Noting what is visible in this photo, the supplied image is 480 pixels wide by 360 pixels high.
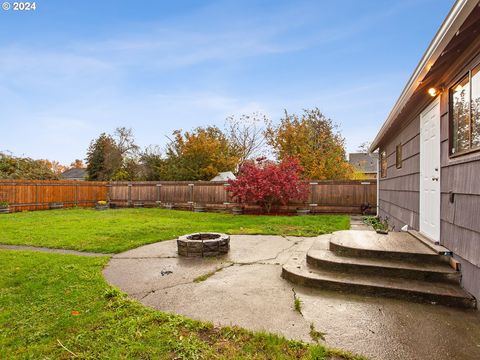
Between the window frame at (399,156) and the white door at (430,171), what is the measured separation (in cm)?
170

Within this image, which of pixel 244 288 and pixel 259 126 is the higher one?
pixel 259 126

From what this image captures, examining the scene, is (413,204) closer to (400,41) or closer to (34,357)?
(34,357)

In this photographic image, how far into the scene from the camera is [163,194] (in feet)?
50.7

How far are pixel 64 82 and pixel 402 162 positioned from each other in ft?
42.1

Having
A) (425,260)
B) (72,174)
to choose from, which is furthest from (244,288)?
(72,174)

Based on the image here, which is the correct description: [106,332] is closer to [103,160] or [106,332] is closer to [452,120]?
[452,120]

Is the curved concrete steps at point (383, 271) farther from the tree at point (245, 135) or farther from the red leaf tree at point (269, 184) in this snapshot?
the tree at point (245, 135)

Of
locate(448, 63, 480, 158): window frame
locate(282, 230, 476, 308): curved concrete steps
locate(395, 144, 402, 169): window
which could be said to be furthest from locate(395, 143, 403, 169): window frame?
locate(448, 63, 480, 158): window frame

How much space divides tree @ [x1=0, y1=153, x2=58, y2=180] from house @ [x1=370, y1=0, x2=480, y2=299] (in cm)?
2153

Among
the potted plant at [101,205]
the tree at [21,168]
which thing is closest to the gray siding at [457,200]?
the potted plant at [101,205]

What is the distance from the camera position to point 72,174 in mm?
39906

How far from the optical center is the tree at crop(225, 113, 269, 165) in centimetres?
2386

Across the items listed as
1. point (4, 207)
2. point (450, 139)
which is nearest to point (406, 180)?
point (450, 139)

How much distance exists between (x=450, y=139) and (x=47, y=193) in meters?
16.9
